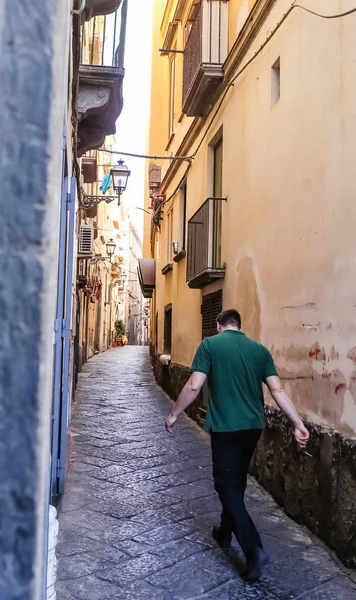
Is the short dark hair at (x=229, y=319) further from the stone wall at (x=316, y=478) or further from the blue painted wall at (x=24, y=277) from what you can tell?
the blue painted wall at (x=24, y=277)

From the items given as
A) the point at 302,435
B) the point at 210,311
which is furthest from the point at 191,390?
the point at 210,311

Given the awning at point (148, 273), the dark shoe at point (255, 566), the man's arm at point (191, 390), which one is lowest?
the dark shoe at point (255, 566)

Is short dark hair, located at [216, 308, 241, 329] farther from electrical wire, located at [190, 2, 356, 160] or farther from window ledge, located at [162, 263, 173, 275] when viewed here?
window ledge, located at [162, 263, 173, 275]

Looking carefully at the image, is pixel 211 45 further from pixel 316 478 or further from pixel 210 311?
pixel 316 478

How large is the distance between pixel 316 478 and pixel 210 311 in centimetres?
485

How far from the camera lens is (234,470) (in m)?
3.77

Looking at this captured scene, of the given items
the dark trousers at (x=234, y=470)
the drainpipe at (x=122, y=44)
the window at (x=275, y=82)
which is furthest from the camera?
the drainpipe at (x=122, y=44)

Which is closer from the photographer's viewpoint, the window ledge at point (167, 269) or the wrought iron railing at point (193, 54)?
the wrought iron railing at point (193, 54)

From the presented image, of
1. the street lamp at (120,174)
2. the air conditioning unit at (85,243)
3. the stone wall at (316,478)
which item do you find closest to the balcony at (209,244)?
the stone wall at (316,478)

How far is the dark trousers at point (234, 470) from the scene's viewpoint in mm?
3628

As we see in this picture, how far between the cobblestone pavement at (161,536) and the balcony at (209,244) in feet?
7.33

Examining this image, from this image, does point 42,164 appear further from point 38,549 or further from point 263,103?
point 263,103

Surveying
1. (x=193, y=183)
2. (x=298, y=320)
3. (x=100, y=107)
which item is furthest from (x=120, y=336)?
(x=298, y=320)

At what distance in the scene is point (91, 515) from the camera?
4.74 meters
